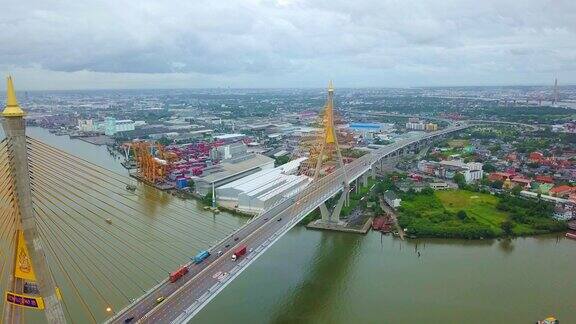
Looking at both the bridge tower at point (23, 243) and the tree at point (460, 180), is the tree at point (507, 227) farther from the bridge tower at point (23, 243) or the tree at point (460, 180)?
the bridge tower at point (23, 243)

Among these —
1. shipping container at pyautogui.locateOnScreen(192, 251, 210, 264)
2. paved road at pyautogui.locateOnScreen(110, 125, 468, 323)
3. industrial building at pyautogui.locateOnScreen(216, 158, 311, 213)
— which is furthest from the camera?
industrial building at pyautogui.locateOnScreen(216, 158, 311, 213)

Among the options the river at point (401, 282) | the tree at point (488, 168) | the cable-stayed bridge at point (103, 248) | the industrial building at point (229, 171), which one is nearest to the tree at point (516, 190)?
the river at point (401, 282)

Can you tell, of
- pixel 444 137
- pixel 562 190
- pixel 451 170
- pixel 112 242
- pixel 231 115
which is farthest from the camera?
pixel 231 115

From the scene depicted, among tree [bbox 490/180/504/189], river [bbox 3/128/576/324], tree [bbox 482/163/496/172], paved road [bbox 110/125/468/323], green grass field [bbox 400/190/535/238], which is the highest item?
paved road [bbox 110/125/468/323]

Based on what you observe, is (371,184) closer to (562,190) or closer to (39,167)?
(562,190)

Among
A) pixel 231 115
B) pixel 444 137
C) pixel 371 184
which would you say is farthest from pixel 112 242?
pixel 231 115

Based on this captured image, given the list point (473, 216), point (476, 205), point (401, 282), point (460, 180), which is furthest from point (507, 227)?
point (460, 180)

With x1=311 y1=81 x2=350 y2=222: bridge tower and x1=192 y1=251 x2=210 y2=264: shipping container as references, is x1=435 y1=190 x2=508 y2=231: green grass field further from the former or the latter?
x1=192 y1=251 x2=210 y2=264: shipping container

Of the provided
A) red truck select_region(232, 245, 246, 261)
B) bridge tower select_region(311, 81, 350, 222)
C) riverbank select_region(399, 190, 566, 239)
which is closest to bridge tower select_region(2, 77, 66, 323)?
red truck select_region(232, 245, 246, 261)
